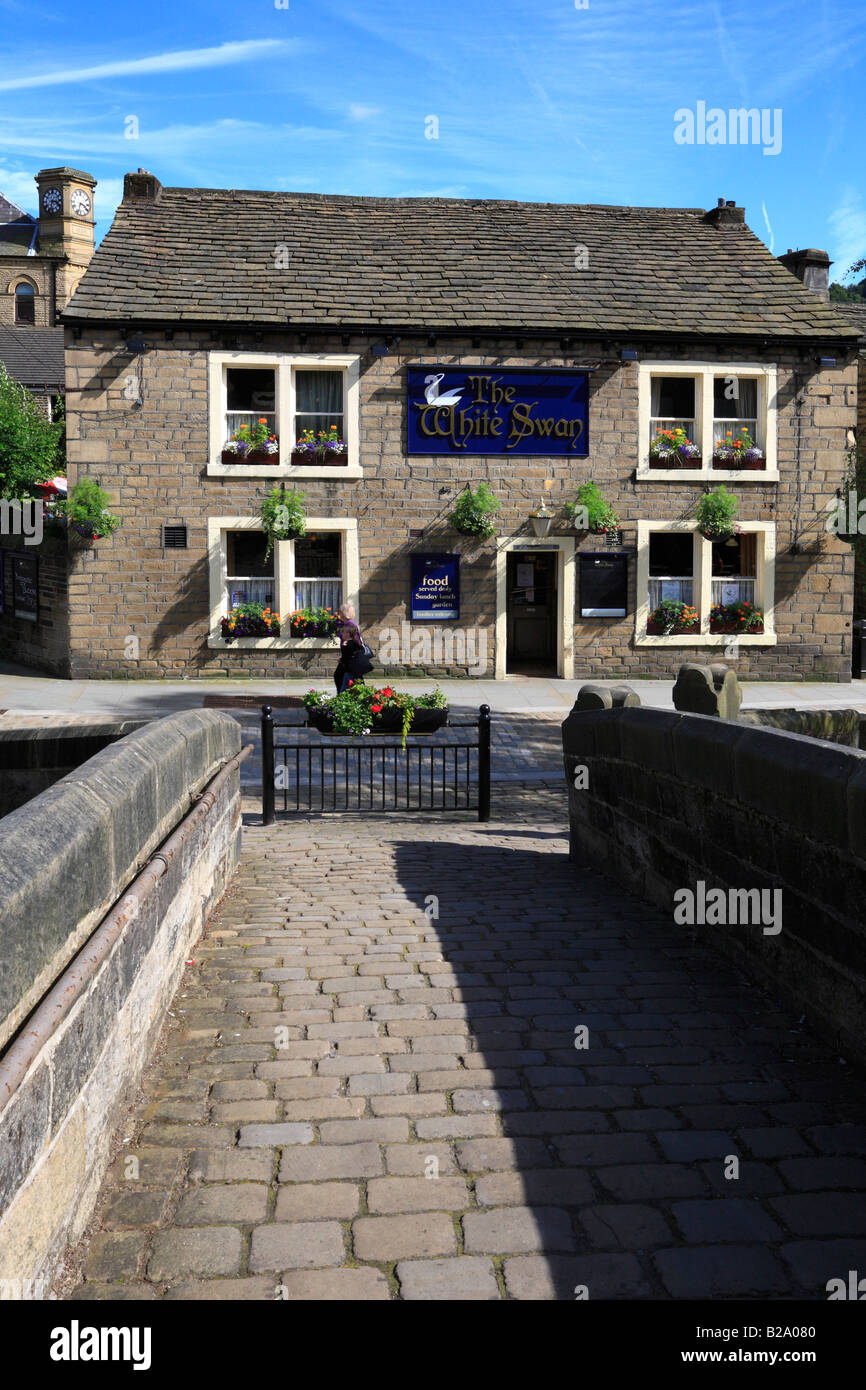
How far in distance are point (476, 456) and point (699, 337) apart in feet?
15.1

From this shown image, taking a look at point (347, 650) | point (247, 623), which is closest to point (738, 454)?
point (247, 623)

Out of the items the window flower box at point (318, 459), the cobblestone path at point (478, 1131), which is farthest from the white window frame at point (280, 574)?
the cobblestone path at point (478, 1131)

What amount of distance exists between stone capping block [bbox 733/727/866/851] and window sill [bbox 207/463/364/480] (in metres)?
16.1

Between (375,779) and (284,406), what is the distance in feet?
33.0

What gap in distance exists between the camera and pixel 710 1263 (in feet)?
9.60

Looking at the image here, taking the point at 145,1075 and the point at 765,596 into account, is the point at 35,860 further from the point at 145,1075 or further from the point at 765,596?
the point at 765,596

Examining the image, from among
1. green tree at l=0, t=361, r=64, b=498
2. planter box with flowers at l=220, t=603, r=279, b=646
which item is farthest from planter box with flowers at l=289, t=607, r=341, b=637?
green tree at l=0, t=361, r=64, b=498

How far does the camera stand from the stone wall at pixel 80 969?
8.83ft

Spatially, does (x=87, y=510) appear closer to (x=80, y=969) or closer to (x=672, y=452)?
(x=672, y=452)

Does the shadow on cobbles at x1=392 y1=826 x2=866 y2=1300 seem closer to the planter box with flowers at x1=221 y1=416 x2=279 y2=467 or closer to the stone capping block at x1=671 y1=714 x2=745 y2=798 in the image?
the stone capping block at x1=671 y1=714 x2=745 y2=798

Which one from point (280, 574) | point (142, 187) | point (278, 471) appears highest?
point (142, 187)

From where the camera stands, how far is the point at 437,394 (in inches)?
815

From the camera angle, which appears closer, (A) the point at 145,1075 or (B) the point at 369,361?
(A) the point at 145,1075
